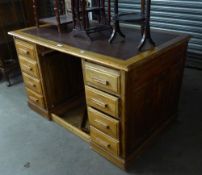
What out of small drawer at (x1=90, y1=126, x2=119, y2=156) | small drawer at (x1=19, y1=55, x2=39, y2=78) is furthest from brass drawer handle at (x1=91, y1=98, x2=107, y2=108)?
small drawer at (x1=19, y1=55, x2=39, y2=78)

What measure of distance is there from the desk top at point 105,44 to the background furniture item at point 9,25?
3.27 ft

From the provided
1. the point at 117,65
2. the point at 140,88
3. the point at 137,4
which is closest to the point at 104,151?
the point at 140,88

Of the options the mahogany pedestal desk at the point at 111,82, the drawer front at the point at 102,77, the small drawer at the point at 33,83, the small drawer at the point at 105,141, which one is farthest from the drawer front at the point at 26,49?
the small drawer at the point at 105,141

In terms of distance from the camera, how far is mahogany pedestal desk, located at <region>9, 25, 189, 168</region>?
1389mm

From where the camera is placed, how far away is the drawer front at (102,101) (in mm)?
1420

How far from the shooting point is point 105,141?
5.33 ft

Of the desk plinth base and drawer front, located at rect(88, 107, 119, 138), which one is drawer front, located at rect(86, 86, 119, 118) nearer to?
drawer front, located at rect(88, 107, 119, 138)

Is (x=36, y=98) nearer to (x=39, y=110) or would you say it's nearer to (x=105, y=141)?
(x=39, y=110)

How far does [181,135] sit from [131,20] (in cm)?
96

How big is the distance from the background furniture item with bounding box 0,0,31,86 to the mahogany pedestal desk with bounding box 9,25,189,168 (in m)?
0.84

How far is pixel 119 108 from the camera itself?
1.41m

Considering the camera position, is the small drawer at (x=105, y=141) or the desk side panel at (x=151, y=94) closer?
the desk side panel at (x=151, y=94)

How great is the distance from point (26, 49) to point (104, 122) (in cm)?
91

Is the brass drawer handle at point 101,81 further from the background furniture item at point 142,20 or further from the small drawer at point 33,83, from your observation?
the small drawer at point 33,83
